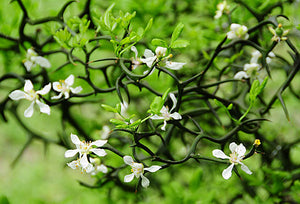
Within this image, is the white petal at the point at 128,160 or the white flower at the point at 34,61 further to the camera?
the white flower at the point at 34,61

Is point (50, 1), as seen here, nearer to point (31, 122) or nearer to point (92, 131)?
point (92, 131)

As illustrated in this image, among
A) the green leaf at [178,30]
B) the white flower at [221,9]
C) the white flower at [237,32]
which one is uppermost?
the green leaf at [178,30]

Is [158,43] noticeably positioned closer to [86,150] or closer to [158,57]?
A: [158,57]

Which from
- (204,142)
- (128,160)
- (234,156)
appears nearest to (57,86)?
(128,160)

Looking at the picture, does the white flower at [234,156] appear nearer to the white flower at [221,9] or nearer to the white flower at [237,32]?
the white flower at [237,32]

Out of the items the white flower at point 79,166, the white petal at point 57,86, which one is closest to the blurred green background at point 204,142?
the white petal at point 57,86

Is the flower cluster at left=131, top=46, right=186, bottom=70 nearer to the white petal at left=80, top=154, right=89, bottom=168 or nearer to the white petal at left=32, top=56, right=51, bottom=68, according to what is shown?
the white petal at left=80, top=154, right=89, bottom=168

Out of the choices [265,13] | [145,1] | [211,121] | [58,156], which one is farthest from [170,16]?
[58,156]

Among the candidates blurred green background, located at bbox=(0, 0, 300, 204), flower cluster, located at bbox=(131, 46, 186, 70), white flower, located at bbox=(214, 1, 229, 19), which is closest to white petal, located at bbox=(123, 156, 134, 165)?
flower cluster, located at bbox=(131, 46, 186, 70)
